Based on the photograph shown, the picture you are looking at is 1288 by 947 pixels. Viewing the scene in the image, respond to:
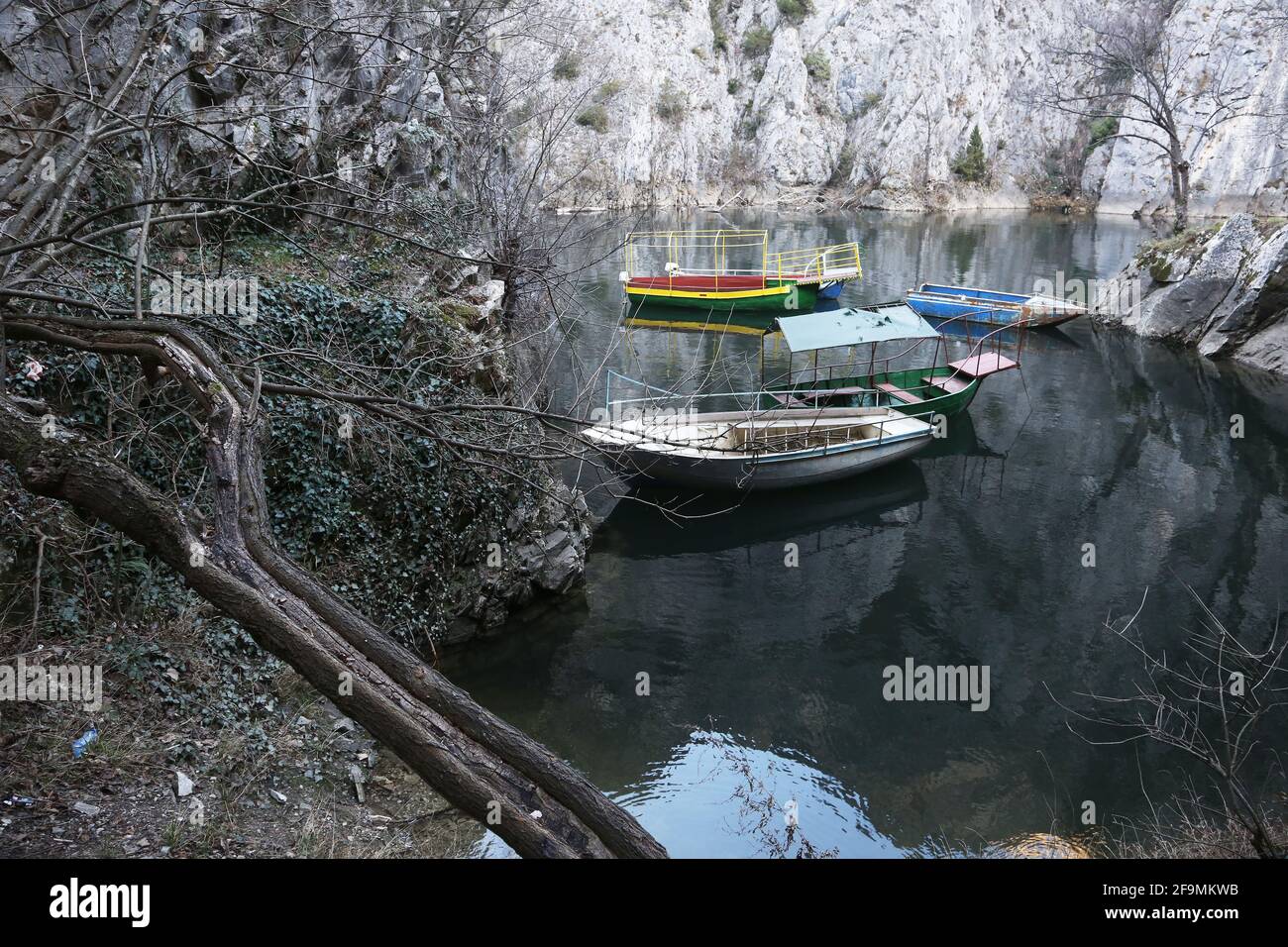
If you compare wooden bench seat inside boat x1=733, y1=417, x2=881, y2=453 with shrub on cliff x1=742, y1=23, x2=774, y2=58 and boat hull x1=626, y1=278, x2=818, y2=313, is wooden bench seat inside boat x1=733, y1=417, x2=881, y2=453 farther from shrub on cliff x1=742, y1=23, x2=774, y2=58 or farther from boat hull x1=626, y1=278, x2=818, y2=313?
shrub on cliff x1=742, y1=23, x2=774, y2=58

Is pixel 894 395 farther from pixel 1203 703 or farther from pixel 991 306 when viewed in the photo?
pixel 991 306

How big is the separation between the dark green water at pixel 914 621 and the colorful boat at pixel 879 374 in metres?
1.11

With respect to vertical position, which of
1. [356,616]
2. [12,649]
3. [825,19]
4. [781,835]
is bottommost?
[781,835]

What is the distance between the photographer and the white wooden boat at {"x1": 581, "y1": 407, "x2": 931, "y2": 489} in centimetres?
1484

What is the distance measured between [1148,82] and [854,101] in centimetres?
Result: 2165

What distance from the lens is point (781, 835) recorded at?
8.66 m

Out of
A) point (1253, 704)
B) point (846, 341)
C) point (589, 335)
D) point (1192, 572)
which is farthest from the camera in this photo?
point (589, 335)

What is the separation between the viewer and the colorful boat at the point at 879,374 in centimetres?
1723

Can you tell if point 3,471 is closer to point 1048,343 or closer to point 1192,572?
point 1192,572

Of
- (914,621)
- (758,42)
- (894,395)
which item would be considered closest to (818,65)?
(758,42)

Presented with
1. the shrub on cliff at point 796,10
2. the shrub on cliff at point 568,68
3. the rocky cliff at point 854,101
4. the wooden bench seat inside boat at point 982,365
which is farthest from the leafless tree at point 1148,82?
the shrub on cliff at point 568,68

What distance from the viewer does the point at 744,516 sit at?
15.4 m

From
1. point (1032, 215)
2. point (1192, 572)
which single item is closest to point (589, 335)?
point (1192, 572)

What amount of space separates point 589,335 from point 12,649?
1707 cm
